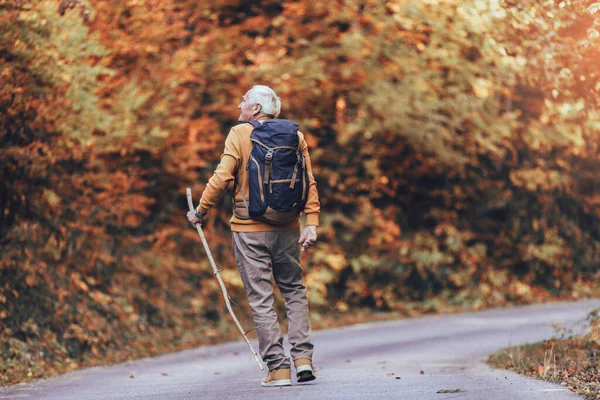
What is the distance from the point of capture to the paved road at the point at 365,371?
807 cm

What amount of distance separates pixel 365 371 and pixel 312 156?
9241 mm

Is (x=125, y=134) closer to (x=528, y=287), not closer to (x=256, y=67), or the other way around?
(x=256, y=67)

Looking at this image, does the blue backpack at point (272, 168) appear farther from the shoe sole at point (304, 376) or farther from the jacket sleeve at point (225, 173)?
the shoe sole at point (304, 376)

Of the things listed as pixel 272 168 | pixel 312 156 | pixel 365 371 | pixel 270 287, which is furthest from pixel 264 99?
pixel 312 156

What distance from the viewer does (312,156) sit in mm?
19094

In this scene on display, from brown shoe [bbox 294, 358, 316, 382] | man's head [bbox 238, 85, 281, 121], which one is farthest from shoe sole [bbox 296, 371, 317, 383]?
man's head [bbox 238, 85, 281, 121]

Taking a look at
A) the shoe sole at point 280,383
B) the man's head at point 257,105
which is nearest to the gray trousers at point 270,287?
the shoe sole at point 280,383

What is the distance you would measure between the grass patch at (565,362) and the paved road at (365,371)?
0.53ft

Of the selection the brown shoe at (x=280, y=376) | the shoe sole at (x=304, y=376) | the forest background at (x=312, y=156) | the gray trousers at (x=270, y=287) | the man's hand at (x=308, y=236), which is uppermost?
the man's hand at (x=308, y=236)

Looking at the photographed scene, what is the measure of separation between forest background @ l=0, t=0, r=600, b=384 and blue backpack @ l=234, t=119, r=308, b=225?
2897 mm

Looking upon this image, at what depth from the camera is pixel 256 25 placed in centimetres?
1708

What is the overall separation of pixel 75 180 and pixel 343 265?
664cm

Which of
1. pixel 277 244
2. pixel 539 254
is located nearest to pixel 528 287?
pixel 539 254

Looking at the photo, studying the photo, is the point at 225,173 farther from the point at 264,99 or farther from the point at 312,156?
the point at 312,156
